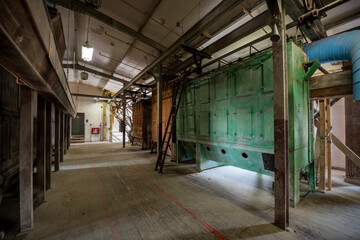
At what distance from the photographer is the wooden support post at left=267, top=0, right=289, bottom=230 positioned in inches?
103

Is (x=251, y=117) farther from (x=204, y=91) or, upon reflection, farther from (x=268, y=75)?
(x=204, y=91)

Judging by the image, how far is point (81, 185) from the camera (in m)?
4.49

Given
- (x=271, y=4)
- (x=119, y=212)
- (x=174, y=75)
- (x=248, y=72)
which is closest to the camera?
(x=271, y=4)

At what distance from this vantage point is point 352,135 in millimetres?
4793

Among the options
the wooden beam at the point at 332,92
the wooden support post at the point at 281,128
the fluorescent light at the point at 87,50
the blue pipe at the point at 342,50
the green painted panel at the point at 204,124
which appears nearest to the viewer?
the wooden support post at the point at 281,128

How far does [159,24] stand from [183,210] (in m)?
5.98

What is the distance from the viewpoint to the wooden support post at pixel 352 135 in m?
4.54

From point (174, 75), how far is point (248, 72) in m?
4.43

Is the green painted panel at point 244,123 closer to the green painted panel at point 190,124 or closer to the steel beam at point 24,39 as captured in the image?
the green painted panel at point 190,124

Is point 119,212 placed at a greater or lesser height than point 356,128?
lesser

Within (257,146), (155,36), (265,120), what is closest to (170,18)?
(155,36)

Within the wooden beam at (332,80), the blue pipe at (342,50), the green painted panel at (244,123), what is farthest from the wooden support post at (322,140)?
the green painted panel at (244,123)

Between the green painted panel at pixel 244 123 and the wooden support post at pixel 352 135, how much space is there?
3.73 m

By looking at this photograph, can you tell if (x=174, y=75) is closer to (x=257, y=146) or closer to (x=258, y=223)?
(x=257, y=146)
